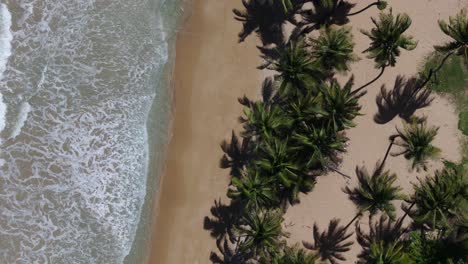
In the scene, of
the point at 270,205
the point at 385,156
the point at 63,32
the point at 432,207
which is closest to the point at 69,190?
the point at 63,32

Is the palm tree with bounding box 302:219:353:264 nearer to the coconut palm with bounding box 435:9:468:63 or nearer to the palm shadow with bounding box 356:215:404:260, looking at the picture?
the palm shadow with bounding box 356:215:404:260

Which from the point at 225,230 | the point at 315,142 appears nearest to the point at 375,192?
the point at 315,142

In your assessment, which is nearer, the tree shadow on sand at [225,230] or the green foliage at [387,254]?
the green foliage at [387,254]

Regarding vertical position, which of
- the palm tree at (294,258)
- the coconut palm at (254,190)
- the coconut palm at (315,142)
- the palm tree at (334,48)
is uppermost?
the palm tree at (334,48)

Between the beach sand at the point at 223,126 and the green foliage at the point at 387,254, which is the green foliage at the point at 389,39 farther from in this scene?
the green foliage at the point at 387,254

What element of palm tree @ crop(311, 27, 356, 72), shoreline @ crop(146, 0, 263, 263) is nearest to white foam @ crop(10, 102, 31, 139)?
shoreline @ crop(146, 0, 263, 263)

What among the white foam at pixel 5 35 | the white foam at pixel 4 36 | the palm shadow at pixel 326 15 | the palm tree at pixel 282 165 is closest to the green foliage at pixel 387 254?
the palm tree at pixel 282 165
